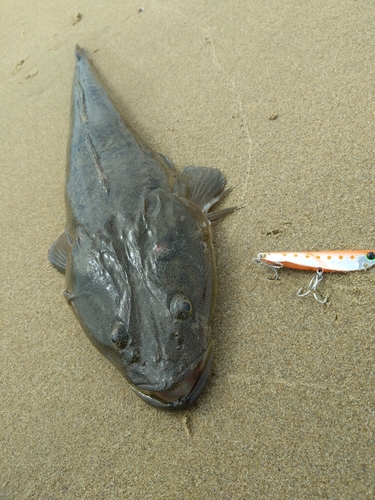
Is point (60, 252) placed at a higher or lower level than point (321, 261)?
higher

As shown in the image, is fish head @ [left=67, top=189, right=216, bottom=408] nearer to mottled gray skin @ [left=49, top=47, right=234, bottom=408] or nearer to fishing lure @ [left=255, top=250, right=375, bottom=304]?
mottled gray skin @ [left=49, top=47, right=234, bottom=408]

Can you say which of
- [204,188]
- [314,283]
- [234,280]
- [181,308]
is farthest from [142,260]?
[314,283]

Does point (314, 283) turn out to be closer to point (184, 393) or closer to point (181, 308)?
point (181, 308)

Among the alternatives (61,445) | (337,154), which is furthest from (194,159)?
(61,445)

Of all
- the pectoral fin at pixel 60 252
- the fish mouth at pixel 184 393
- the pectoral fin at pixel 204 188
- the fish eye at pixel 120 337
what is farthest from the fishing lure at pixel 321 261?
the pectoral fin at pixel 60 252

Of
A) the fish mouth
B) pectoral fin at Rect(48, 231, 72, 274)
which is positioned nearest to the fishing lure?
the fish mouth

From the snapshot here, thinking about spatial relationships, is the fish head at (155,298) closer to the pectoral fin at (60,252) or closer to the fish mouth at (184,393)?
the fish mouth at (184,393)

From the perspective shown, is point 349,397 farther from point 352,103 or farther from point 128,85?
point 128,85
